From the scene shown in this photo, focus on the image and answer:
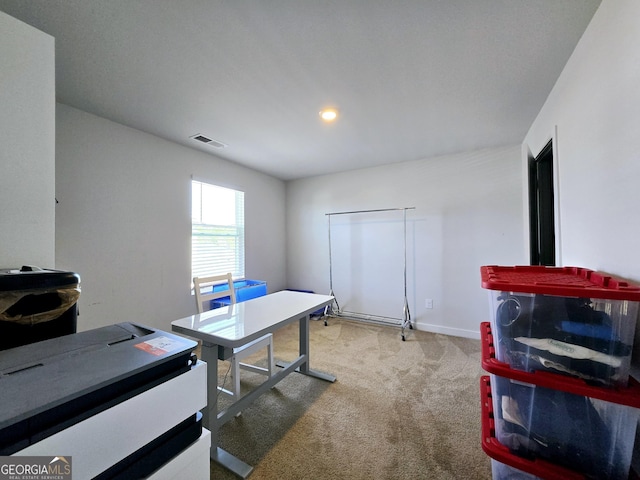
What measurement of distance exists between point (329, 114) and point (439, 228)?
7.21 ft

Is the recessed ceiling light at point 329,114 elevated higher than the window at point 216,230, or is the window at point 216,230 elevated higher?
the recessed ceiling light at point 329,114

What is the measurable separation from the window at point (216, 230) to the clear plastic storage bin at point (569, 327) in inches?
125

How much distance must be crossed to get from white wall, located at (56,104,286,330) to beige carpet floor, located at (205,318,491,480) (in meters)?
1.12

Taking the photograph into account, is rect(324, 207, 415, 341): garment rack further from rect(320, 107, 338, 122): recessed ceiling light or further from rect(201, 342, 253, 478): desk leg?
rect(201, 342, 253, 478): desk leg

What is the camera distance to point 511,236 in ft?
9.99

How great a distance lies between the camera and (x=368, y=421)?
1773 mm

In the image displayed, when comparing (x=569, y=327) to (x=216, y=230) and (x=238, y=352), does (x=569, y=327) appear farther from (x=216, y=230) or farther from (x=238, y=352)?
(x=216, y=230)

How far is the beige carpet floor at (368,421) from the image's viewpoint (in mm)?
1418

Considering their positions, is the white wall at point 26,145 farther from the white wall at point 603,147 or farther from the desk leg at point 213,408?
the white wall at point 603,147

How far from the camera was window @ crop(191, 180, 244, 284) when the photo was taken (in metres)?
3.19

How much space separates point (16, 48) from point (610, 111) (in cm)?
272

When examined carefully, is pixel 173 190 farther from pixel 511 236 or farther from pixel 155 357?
pixel 511 236

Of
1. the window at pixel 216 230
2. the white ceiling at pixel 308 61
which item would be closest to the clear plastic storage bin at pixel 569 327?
the white ceiling at pixel 308 61

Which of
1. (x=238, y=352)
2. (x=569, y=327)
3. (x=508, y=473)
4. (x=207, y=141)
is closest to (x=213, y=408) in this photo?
(x=238, y=352)
